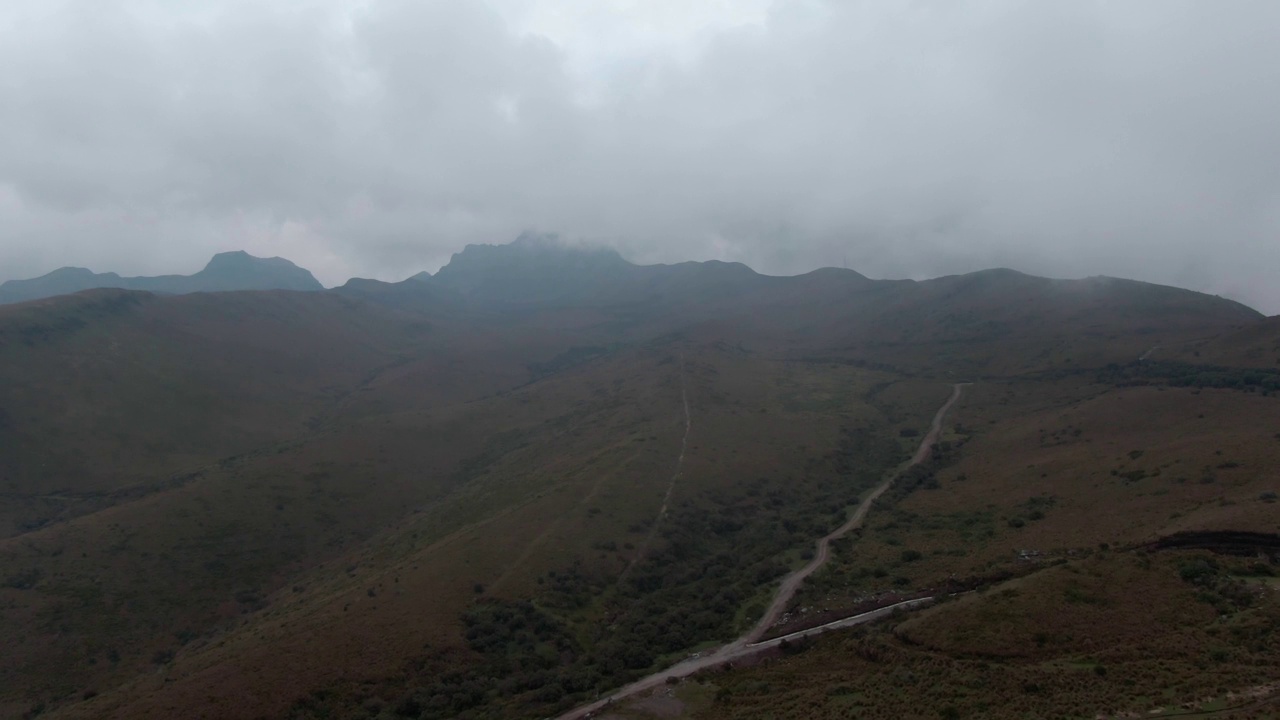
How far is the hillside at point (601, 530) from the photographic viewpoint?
37.7 meters

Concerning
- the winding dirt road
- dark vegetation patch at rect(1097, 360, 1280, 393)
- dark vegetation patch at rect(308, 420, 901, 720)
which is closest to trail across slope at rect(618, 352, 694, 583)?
dark vegetation patch at rect(308, 420, 901, 720)

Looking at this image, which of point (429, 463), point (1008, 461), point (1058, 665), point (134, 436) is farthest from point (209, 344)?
point (1058, 665)

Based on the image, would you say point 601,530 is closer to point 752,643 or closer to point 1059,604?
point 752,643

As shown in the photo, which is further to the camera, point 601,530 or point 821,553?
point 601,530

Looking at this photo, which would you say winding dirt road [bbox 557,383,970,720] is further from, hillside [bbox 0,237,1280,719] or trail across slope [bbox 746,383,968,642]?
hillside [bbox 0,237,1280,719]

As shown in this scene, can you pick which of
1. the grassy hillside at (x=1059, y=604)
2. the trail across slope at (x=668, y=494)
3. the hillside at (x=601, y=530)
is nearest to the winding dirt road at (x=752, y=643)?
the grassy hillside at (x=1059, y=604)

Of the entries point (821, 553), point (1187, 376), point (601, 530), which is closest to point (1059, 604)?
point (821, 553)

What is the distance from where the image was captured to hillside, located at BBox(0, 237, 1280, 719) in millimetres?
37688

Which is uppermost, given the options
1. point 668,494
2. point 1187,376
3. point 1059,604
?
point 1187,376

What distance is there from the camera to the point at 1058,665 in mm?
31516

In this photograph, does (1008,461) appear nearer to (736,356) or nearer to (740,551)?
(740,551)

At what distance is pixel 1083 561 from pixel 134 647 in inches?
3316

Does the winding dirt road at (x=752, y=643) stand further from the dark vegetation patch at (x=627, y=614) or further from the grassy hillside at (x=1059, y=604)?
the grassy hillside at (x=1059, y=604)

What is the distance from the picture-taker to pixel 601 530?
241 feet
